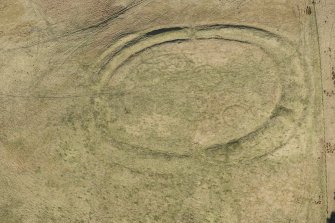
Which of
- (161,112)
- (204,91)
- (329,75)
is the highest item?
(329,75)

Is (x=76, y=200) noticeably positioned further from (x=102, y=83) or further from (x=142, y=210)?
(x=102, y=83)

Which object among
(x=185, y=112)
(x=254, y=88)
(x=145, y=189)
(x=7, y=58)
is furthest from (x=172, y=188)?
(x=7, y=58)

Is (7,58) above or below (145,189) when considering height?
above

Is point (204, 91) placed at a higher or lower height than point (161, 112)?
higher

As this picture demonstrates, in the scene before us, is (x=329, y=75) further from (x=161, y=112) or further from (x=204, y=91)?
(x=161, y=112)

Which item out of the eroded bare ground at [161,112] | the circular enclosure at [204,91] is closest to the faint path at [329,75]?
the eroded bare ground at [161,112]

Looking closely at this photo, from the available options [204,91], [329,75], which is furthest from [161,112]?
[329,75]

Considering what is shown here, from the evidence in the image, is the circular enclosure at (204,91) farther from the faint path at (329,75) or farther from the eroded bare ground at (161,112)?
the faint path at (329,75)

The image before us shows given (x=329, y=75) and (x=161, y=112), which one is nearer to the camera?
(x=329, y=75)
